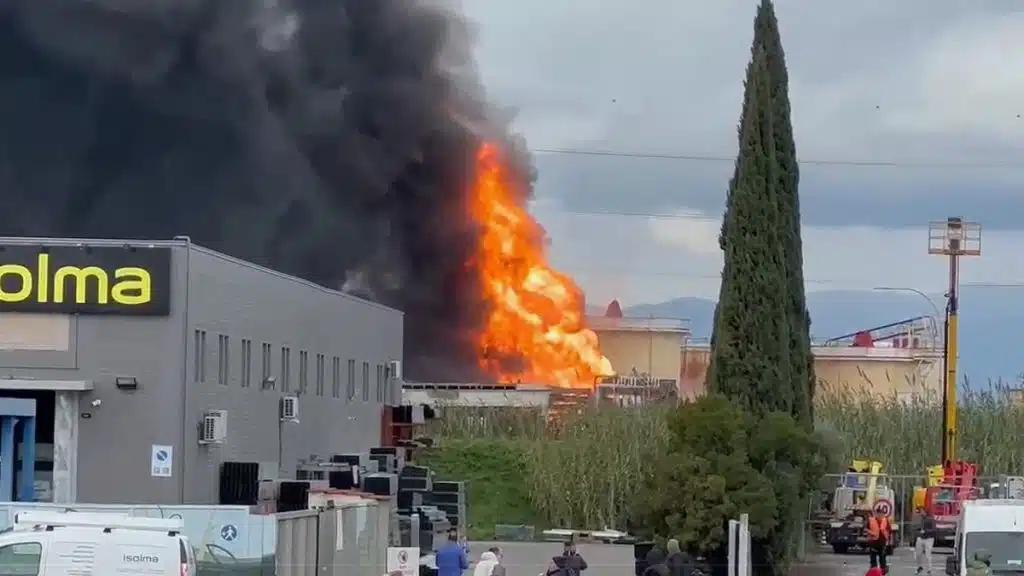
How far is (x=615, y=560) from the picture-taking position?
122 ft

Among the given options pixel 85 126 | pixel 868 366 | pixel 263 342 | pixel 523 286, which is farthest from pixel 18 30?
pixel 868 366

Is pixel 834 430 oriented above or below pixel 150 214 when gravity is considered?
below

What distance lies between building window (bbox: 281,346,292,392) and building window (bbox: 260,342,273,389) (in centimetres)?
113

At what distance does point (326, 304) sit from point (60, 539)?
22.1 meters

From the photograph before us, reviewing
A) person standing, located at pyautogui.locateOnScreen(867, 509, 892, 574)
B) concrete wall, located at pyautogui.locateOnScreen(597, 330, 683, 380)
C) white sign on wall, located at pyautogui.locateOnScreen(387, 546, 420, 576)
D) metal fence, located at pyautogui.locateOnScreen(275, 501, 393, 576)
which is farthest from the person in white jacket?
concrete wall, located at pyautogui.locateOnScreen(597, 330, 683, 380)

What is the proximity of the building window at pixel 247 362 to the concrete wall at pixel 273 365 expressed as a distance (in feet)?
0.12

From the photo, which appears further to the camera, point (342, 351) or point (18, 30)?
point (18, 30)

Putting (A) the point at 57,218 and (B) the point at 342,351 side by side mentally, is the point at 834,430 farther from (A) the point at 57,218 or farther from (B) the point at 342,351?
(A) the point at 57,218

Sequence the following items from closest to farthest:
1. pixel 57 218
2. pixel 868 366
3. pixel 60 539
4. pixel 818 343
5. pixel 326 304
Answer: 1. pixel 60 539
2. pixel 326 304
3. pixel 57 218
4. pixel 868 366
5. pixel 818 343

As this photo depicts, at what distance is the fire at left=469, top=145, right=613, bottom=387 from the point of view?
64.4 m

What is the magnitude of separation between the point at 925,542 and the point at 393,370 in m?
17.1

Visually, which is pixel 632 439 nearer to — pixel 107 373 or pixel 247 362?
pixel 247 362

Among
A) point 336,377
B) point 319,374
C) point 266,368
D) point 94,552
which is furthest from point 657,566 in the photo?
point 336,377

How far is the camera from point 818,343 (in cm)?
9369
